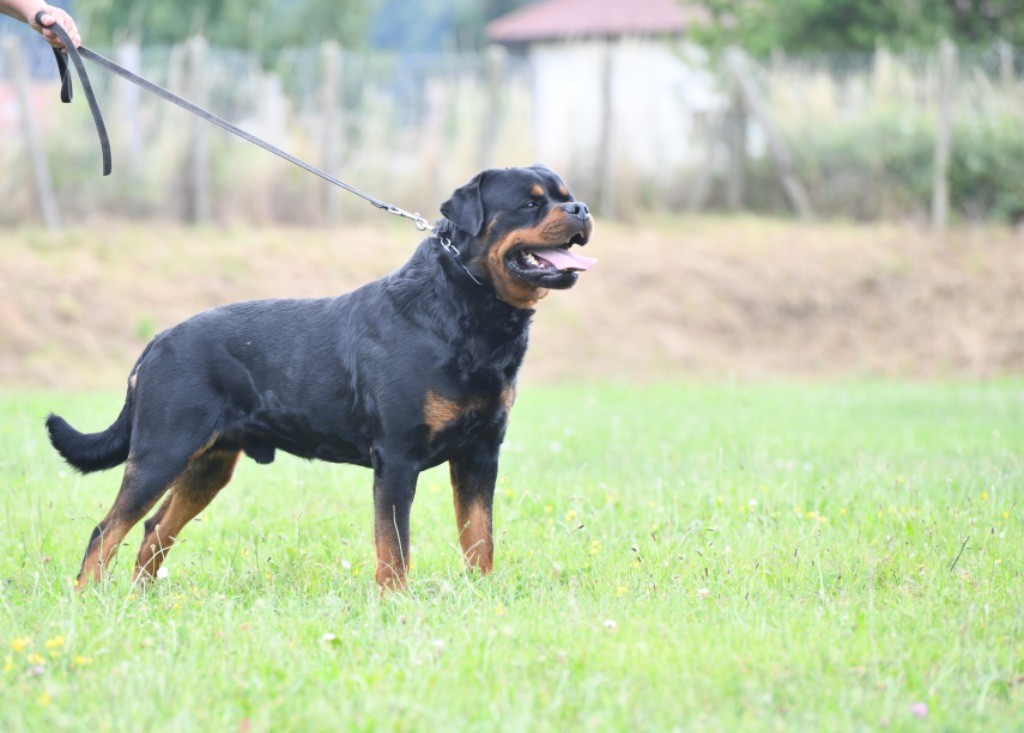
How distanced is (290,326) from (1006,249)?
1457cm

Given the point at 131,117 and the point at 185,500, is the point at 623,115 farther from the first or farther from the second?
the point at 185,500

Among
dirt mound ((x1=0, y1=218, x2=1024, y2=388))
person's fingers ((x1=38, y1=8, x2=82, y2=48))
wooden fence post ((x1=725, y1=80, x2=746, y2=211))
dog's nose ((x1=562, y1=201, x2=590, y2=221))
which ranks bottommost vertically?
dirt mound ((x1=0, y1=218, x2=1024, y2=388))

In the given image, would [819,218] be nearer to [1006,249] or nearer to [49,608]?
[1006,249]

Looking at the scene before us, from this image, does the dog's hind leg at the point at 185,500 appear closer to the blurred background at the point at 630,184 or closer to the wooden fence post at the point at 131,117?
the blurred background at the point at 630,184

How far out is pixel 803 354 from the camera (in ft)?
51.9

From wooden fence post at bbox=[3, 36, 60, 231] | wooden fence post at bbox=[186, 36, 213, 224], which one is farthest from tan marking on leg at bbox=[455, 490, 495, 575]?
wooden fence post at bbox=[186, 36, 213, 224]

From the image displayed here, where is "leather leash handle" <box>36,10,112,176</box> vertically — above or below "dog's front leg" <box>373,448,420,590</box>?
above

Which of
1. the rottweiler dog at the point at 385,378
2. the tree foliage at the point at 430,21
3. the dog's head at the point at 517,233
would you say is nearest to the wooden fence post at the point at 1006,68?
the rottweiler dog at the point at 385,378

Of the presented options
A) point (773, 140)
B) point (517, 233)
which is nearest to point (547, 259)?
point (517, 233)

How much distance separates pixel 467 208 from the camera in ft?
16.3

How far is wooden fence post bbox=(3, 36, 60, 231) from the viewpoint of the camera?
1535 centimetres

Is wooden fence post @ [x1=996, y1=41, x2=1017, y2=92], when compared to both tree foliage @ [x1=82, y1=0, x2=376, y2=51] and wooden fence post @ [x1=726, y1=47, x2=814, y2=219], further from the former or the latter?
tree foliage @ [x1=82, y1=0, x2=376, y2=51]

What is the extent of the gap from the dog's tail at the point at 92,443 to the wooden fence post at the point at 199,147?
456 inches

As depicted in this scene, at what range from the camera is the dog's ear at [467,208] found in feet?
16.2
